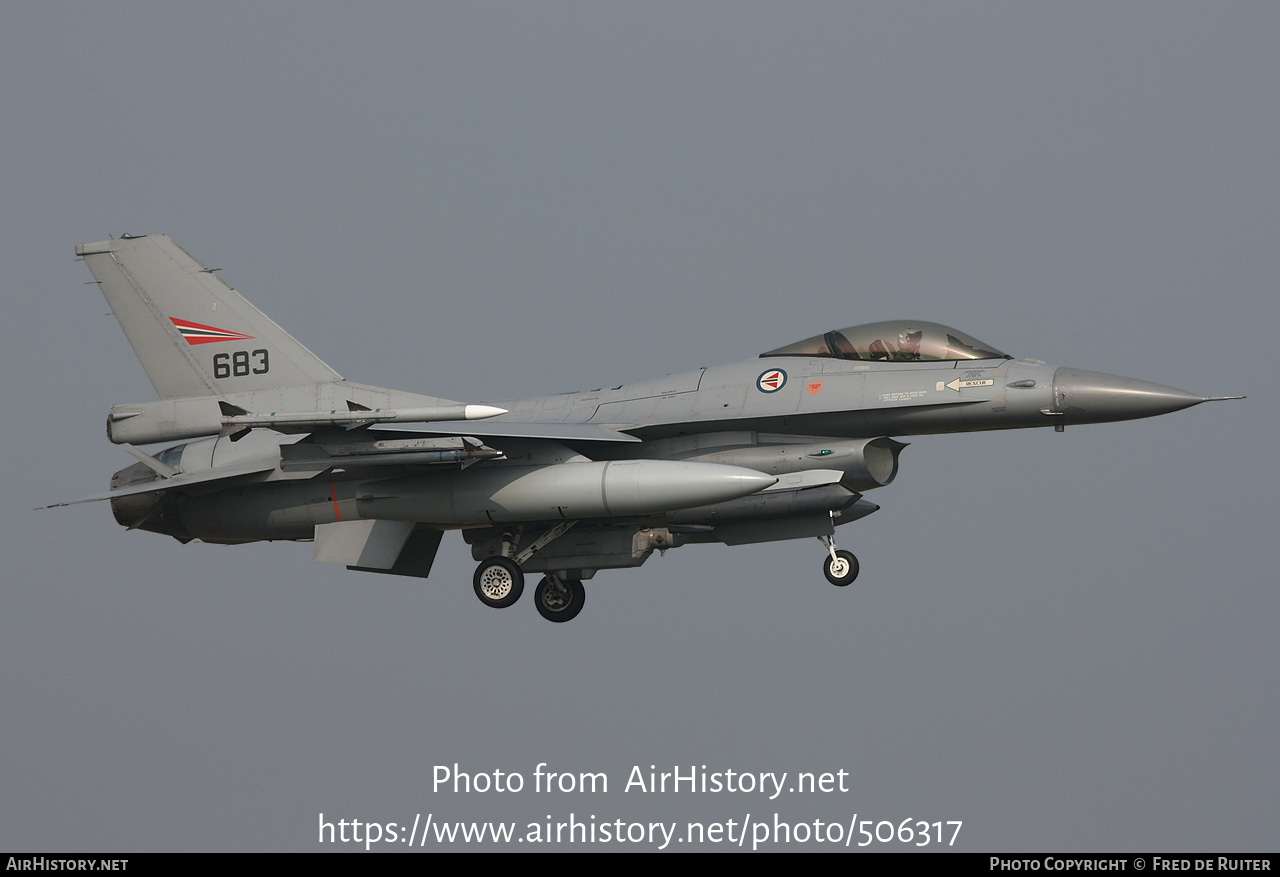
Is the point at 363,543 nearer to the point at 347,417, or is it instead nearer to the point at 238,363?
the point at 347,417

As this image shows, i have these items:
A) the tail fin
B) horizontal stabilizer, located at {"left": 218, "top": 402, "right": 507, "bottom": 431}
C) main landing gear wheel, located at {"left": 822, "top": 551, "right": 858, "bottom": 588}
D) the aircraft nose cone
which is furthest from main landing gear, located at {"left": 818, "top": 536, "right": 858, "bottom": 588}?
the tail fin

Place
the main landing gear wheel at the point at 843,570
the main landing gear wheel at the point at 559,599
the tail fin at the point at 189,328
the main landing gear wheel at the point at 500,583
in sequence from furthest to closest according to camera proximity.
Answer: the main landing gear wheel at the point at 559,599 → the tail fin at the point at 189,328 → the main landing gear wheel at the point at 500,583 → the main landing gear wheel at the point at 843,570

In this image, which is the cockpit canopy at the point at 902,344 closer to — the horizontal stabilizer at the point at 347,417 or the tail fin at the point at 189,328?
the horizontal stabilizer at the point at 347,417

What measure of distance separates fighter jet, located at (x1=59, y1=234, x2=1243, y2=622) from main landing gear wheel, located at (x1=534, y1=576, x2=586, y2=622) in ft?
0.08

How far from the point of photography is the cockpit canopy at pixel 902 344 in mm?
16656

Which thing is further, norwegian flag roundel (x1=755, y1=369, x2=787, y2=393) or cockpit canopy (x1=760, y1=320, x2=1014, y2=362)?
norwegian flag roundel (x1=755, y1=369, x2=787, y2=393)

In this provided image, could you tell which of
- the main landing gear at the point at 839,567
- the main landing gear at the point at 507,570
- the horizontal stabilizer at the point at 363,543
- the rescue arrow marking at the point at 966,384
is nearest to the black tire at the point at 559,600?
the main landing gear at the point at 507,570

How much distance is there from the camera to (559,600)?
743 inches

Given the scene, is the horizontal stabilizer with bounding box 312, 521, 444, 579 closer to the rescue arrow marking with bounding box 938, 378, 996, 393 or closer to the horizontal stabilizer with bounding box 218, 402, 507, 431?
the horizontal stabilizer with bounding box 218, 402, 507, 431

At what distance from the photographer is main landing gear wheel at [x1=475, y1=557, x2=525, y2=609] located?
17781 millimetres

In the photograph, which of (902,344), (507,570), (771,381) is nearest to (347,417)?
(507,570)

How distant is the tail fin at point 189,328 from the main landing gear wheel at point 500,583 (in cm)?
299

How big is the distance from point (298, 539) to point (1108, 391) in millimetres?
9271

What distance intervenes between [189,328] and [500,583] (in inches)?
194
